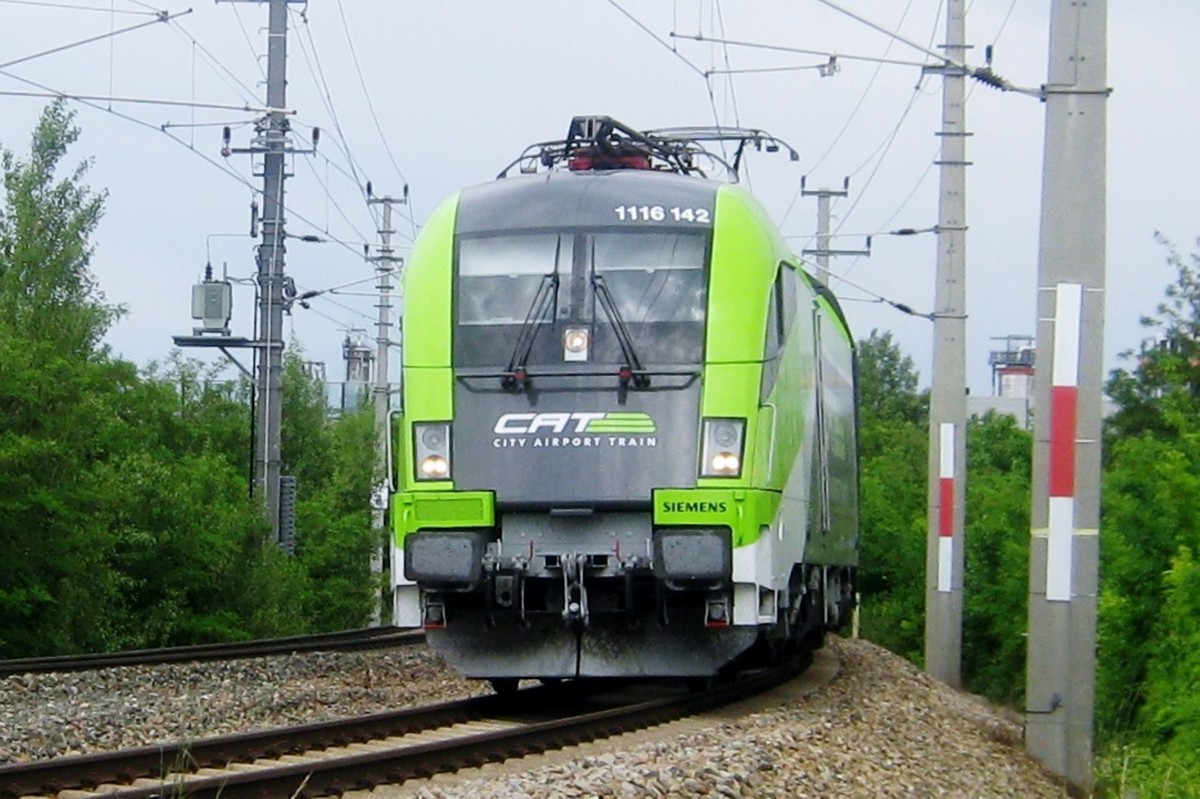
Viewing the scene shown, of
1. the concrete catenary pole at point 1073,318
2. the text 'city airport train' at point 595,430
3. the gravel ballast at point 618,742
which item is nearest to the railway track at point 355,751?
the gravel ballast at point 618,742

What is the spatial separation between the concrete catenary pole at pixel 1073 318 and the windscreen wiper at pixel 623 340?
3113 millimetres

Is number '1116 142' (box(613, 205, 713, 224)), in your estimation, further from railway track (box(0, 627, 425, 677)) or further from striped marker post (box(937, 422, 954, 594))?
striped marker post (box(937, 422, 954, 594))

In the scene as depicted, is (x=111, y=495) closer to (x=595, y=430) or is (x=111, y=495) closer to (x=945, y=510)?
(x=945, y=510)

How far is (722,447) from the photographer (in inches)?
528

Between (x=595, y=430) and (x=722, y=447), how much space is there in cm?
83

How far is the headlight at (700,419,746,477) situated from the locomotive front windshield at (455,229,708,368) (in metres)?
0.49

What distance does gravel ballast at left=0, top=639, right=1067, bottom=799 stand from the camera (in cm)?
1016

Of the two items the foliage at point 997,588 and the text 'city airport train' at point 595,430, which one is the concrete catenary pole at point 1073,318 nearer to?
the text 'city airport train' at point 595,430

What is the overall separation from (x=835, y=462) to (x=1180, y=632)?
4.48 metres

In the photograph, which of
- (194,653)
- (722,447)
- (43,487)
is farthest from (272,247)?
(722,447)

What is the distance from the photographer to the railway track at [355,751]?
9359mm

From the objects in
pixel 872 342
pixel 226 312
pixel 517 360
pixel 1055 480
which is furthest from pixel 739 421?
pixel 872 342

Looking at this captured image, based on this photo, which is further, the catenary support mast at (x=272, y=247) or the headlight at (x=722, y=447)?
the catenary support mast at (x=272, y=247)

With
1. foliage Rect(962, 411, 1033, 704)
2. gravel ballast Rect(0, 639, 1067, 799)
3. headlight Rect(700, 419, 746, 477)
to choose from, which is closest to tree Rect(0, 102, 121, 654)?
gravel ballast Rect(0, 639, 1067, 799)
